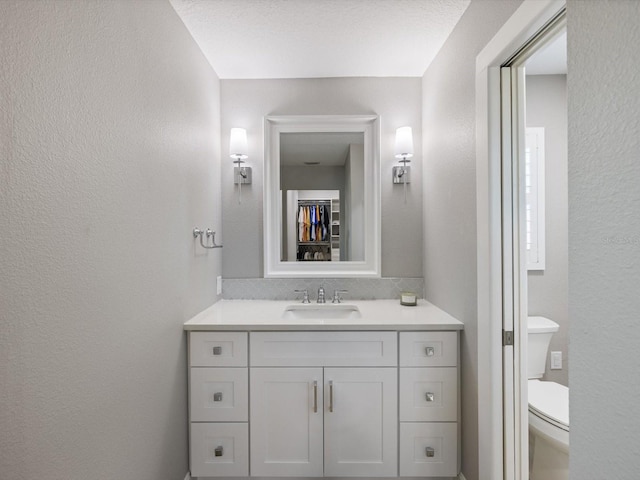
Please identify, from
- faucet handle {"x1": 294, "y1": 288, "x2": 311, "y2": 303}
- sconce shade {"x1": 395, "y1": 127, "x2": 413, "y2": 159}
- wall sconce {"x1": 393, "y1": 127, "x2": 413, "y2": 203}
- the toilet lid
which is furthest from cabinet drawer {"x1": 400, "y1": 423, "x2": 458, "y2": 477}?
sconce shade {"x1": 395, "y1": 127, "x2": 413, "y2": 159}

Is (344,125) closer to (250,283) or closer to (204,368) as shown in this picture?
(250,283)

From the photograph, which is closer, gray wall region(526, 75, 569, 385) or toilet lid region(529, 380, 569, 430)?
toilet lid region(529, 380, 569, 430)

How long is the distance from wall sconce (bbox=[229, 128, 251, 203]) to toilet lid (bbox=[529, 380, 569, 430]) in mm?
Answer: 2084

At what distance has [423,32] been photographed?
187 centimetres

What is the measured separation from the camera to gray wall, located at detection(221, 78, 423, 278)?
2379 millimetres

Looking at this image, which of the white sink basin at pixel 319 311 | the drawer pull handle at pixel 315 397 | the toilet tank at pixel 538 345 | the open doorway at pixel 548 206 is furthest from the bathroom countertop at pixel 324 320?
the open doorway at pixel 548 206

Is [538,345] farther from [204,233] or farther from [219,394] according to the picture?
[204,233]

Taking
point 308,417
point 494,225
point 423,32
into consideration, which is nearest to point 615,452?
point 494,225

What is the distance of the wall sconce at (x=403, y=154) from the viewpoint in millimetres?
2277

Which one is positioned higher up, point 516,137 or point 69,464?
point 516,137

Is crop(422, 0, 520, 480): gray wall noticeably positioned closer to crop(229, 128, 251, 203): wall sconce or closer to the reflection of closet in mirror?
the reflection of closet in mirror

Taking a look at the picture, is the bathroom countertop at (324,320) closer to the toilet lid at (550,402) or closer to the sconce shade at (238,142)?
the toilet lid at (550,402)

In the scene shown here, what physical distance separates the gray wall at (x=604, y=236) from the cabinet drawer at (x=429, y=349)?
916 millimetres

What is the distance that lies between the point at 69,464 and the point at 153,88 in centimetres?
133
